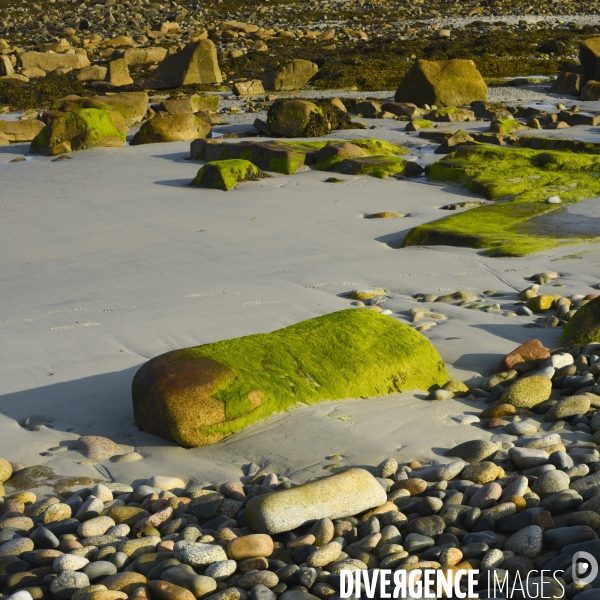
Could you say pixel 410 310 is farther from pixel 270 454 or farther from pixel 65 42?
pixel 65 42

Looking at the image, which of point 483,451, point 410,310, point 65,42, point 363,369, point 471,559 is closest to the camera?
point 471,559

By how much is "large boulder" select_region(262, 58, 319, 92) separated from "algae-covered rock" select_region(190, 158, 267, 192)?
10.5 metres

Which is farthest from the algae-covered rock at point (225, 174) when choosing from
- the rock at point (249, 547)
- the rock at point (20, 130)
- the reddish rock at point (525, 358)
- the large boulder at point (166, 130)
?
the rock at point (249, 547)

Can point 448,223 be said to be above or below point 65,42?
below

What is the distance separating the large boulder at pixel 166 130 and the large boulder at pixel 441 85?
17.6 feet

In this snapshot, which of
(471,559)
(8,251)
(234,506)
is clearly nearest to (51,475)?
(234,506)

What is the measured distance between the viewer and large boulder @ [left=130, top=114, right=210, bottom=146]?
41.5 ft

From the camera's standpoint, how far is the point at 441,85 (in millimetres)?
16453

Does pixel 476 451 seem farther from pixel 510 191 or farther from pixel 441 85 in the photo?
pixel 441 85

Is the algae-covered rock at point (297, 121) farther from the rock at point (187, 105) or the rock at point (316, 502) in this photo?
the rock at point (316, 502)

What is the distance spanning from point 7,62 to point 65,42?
534cm

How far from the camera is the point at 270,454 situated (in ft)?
11.9

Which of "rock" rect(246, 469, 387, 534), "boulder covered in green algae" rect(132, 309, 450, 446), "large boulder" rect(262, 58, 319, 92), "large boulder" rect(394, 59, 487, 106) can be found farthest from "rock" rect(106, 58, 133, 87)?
"rock" rect(246, 469, 387, 534)

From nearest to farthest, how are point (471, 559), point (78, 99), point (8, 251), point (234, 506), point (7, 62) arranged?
point (471, 559)
point (234, 506)
point (8, 251)
point (78, 99)
point (7, 62)
